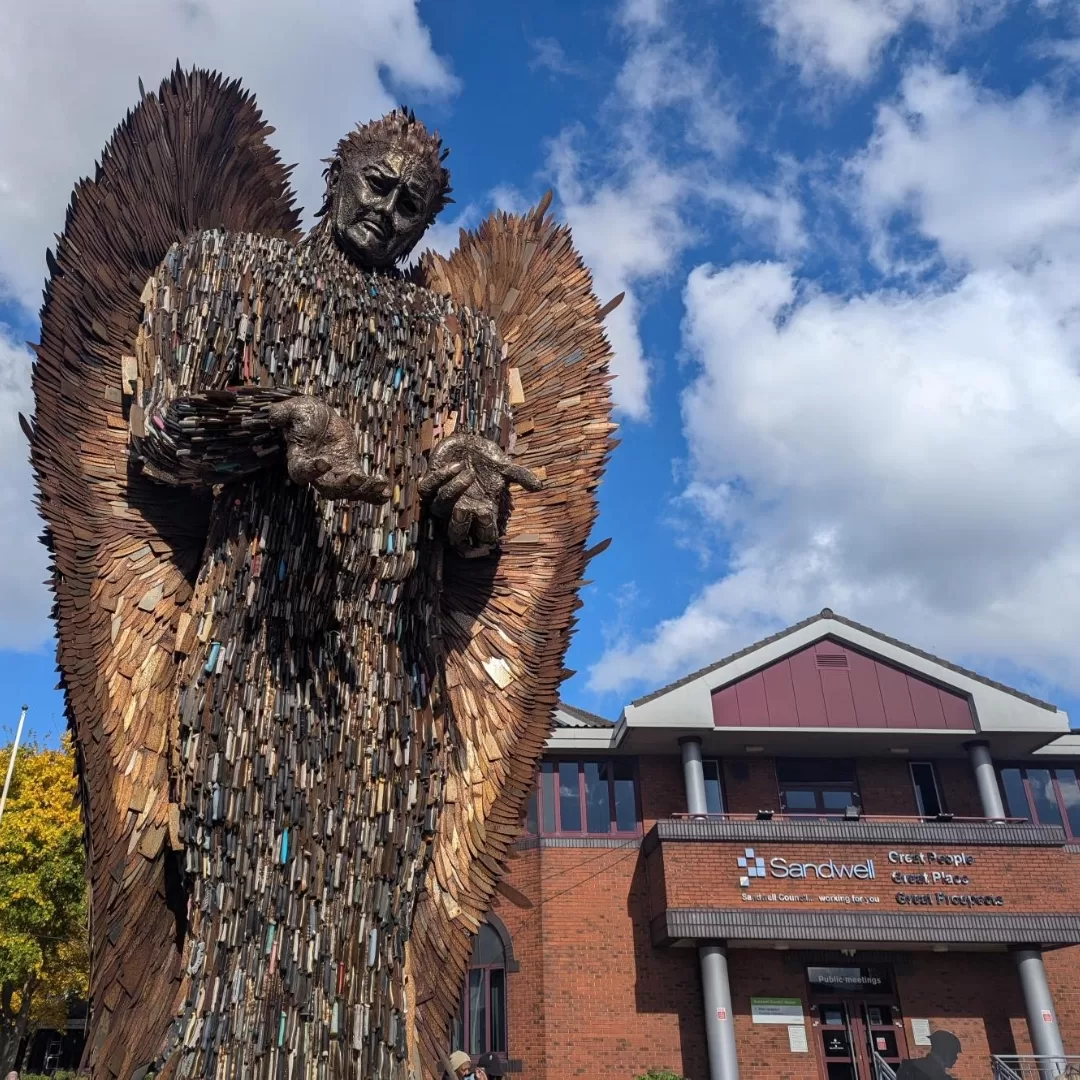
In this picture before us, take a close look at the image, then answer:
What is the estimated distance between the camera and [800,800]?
18203 mm

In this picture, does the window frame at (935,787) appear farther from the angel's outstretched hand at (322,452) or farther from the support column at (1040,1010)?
the angel's outstretched hand at (322,452)

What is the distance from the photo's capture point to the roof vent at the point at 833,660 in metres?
17.8

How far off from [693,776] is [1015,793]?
6629mm

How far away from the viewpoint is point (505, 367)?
15.9ft

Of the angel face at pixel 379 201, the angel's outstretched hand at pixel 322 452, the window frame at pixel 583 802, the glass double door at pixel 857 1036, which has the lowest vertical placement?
the glass double door at pixel 857 1036

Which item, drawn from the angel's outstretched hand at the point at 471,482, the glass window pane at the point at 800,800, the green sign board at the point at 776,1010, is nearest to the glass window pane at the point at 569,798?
the glass window pane at the point at 800,800

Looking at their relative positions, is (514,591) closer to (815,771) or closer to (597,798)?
(597,798)

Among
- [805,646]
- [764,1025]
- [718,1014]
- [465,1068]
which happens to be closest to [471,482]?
[465,1068]

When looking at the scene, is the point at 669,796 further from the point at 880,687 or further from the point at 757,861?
the point at 880,687

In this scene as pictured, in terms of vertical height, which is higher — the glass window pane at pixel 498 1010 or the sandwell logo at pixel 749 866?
the sandwell logo at pixel 749 866

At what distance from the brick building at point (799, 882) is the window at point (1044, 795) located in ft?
0.14

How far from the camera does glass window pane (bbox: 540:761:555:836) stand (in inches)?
690

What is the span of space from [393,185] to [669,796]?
49.2 feet

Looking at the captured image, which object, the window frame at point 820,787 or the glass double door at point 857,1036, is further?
the window frame at point 820,787
